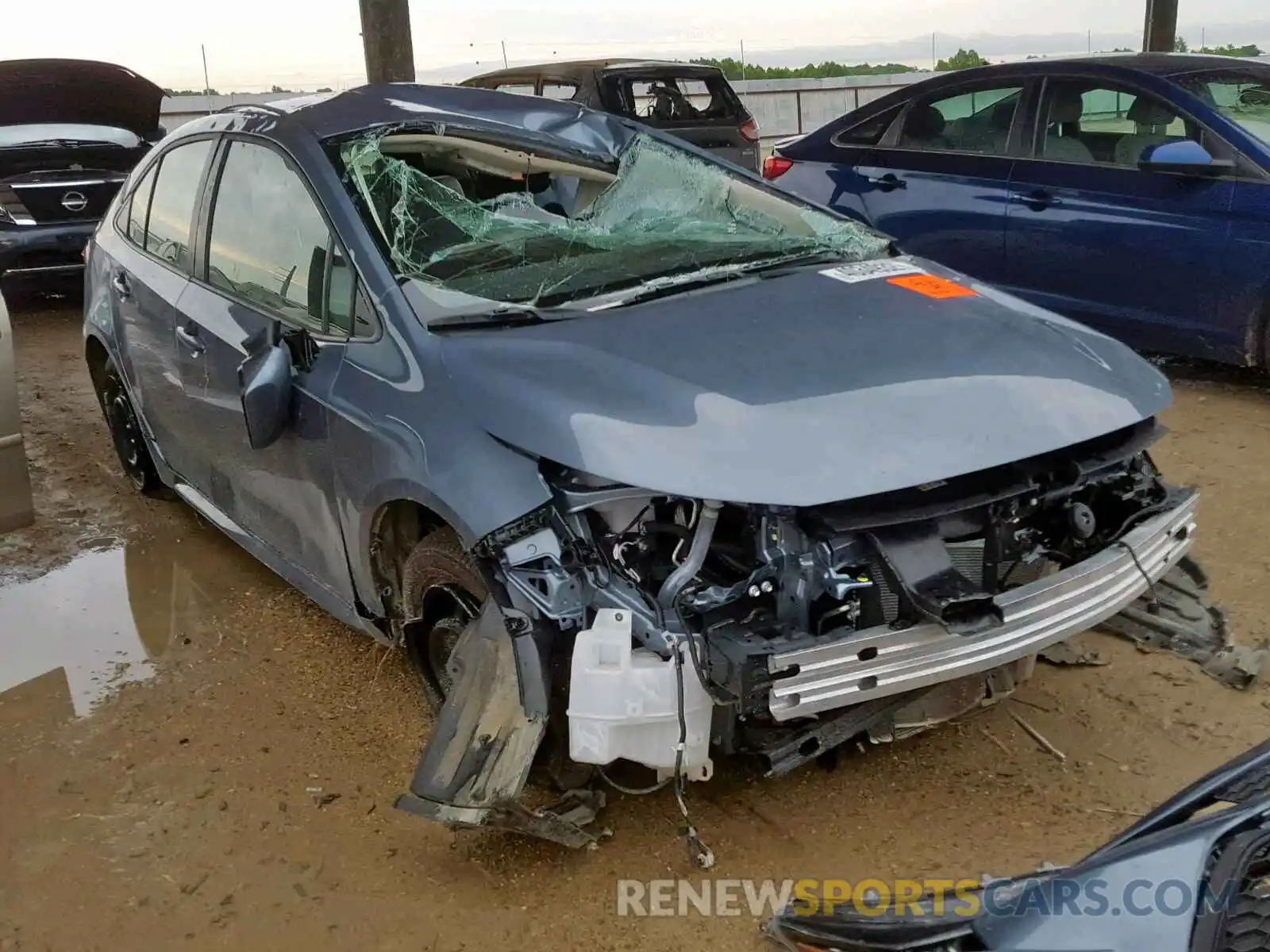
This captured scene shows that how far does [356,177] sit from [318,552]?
105 cm

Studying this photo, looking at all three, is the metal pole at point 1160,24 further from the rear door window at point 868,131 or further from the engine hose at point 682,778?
the engine hose at point 682,778

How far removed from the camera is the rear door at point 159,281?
3.96 metres

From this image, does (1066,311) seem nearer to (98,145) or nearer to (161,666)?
(161,666)

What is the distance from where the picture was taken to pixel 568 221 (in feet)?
11.8

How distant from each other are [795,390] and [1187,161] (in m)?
3.53

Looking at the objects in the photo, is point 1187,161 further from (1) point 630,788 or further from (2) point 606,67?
(2) point 606,67

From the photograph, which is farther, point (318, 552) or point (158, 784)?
point (318, 552)

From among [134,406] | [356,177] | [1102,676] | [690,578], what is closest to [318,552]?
[356,177]

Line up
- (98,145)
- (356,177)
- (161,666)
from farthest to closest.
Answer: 1. (98,145)
2. (161,666)
3. (356,177)

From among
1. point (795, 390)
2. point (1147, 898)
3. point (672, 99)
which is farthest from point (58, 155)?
point (1147, 898)

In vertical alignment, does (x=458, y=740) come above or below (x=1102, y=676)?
above

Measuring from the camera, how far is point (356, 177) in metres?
3.28

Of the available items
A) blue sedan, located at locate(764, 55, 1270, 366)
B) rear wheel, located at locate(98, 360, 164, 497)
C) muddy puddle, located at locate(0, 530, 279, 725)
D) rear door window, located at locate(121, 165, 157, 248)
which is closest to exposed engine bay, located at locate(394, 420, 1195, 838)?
muddy puddle, located at locate(0, 530, 279, 725)

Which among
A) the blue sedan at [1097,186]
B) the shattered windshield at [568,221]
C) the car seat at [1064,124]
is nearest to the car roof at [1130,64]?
the blue sedan at [1097,186]
